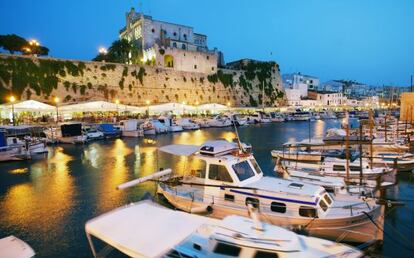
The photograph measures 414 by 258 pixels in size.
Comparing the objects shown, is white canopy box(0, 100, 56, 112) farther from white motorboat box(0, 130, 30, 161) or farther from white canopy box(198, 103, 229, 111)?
white canopy box(198, 103, 229, 111)

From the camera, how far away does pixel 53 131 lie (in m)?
30.5

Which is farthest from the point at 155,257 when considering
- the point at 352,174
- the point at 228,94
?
the point at 228,94

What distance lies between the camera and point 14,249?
571 centimetres

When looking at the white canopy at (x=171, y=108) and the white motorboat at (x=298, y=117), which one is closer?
the white canopy at (x=171, y=108)

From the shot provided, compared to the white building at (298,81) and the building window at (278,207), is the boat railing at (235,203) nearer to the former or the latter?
the building window at (278,207)

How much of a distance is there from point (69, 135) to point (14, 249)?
26.0 meters

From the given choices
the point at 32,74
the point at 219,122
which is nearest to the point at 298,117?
the point at 219,122

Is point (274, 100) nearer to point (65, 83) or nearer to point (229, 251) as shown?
point (65, 83)

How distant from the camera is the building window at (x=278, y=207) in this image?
7671 millimetres

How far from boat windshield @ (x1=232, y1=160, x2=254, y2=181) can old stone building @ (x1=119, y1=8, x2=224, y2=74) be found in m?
52.4

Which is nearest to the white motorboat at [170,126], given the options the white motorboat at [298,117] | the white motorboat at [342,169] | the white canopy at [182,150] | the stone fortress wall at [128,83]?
the stone fortress wall at [128,83]

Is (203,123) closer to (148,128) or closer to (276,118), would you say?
(148,128)

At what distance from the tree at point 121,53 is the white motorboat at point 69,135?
32.6 m

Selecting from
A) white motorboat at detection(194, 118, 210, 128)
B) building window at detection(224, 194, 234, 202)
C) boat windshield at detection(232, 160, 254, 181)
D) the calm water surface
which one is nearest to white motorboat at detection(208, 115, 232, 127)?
white motorboat at detection(194, 118, 210, 128)
